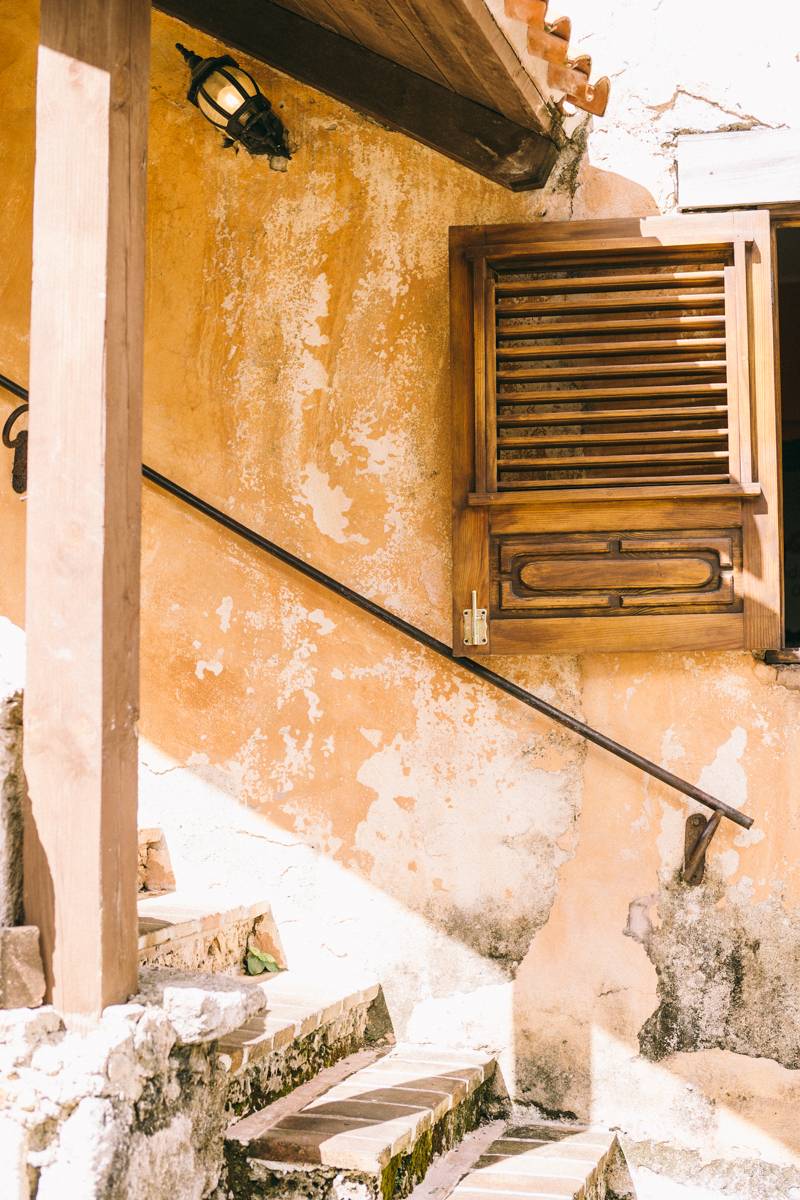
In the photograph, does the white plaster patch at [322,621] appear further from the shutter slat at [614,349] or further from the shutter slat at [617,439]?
the shutter slat at [614,349]

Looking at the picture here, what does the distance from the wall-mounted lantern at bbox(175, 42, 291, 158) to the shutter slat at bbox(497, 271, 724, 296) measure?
95 centimetres

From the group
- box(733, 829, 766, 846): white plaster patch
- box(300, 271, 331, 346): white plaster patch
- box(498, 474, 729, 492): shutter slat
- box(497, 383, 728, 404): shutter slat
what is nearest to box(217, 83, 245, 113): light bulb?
box(300, 271, 331, 346): white plaster patch

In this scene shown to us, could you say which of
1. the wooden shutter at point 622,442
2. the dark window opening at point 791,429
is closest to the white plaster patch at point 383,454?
the wooden shutter at point 622,442

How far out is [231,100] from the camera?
2979mm

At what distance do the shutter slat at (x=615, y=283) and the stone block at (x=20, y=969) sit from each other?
2107 mm

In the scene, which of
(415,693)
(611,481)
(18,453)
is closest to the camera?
(611,481)

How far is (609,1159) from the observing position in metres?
2.61

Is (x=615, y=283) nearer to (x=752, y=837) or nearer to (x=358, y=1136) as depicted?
(x=752, y=837)

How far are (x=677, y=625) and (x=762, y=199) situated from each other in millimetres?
1296

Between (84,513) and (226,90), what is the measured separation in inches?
73.8

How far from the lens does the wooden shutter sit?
106 inches

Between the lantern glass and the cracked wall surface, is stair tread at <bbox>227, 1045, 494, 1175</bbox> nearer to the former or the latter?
the cracked wall surface

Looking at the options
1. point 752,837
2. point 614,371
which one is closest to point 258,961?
point 752,837

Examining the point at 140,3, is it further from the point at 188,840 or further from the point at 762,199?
the point at 188,840
